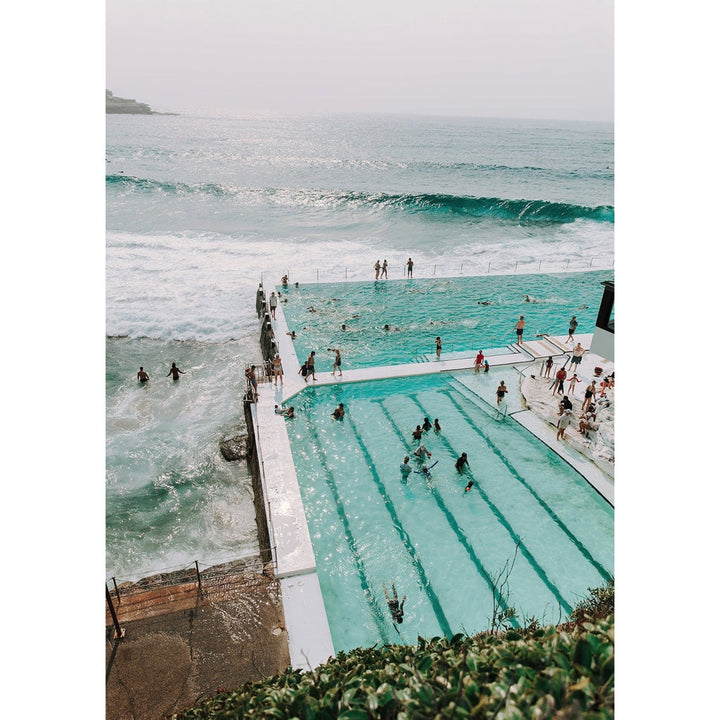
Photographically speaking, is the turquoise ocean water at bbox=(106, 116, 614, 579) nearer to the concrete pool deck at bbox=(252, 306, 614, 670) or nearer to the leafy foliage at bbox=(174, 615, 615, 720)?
the concrete pool deck at bbox=(252, 306, 614, 670)

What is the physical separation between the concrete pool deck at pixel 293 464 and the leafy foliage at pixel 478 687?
0.30 metres

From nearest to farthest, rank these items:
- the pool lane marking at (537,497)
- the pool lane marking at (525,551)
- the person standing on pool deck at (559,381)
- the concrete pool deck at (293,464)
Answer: the concrete pool deck at (293,464) → the pool lane marking at (525,551) → the pool lane marking at (537,497) → the person standing on pool deck at (559,381)

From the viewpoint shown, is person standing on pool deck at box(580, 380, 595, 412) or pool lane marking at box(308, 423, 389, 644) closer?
pool lane marking at box(308, 423, 389, 644)

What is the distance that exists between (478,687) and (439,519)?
351 inches

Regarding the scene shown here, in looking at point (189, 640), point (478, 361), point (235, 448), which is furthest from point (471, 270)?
point (189, 640)

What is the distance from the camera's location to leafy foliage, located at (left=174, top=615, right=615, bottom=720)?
2084 mm

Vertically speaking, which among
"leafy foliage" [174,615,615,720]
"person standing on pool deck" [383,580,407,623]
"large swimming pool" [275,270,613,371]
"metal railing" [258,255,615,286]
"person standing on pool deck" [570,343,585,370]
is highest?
"metal railing" [258,255,615,286]

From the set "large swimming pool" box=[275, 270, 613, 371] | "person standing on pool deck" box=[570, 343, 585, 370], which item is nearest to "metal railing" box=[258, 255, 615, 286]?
"large swimming pool" box=[275, 270, 613, 371]

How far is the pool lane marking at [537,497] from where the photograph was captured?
9.96 meters

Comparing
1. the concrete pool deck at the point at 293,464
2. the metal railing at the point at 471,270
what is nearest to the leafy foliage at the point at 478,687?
the concrete pool deck at the point at 293,464

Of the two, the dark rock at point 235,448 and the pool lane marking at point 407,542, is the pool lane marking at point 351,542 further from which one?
the dark rock at point 235,448

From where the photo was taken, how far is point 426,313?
23.2 m

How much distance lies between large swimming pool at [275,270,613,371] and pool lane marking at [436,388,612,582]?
438 centimetres
